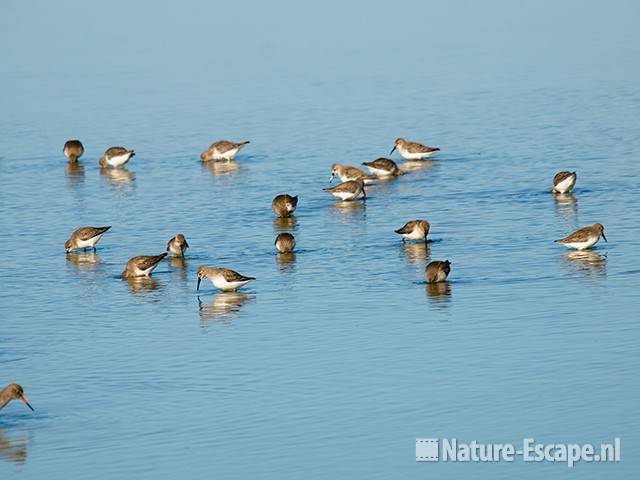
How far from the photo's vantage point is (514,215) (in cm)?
2828

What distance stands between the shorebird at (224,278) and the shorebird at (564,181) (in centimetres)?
892

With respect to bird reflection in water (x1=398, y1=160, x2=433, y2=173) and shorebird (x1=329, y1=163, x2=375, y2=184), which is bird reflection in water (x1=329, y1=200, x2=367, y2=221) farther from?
bird reflection in water (x1=398, y1=160, x2=433, y2=173)

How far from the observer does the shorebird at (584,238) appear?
81.1 ft

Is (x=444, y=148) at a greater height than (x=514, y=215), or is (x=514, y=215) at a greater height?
(x=444, y=148)


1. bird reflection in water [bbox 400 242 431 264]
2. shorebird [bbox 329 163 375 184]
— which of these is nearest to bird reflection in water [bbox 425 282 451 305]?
bird reflection in water [bbox 400 242 431 264]

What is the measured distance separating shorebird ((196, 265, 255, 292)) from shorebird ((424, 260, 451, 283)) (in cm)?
274


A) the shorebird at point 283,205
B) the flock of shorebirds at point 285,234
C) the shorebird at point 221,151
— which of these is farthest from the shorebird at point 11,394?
the shorebird at point 221,151

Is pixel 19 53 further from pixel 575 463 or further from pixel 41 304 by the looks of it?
pixel 575 463

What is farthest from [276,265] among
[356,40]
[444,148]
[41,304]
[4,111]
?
[356,40]

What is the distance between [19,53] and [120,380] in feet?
A: 138

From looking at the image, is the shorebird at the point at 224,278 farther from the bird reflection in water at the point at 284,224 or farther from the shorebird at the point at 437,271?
the bird reflection in water at the point at 284,224

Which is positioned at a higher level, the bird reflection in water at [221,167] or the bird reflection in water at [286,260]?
the bird reflection in water at [221,167]

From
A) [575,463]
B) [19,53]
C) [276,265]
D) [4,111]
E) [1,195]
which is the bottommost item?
[575,463]

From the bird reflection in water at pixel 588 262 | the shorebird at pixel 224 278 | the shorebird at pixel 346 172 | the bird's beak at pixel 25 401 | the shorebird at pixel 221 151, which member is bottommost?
the bird's beak at pixel 25 401
